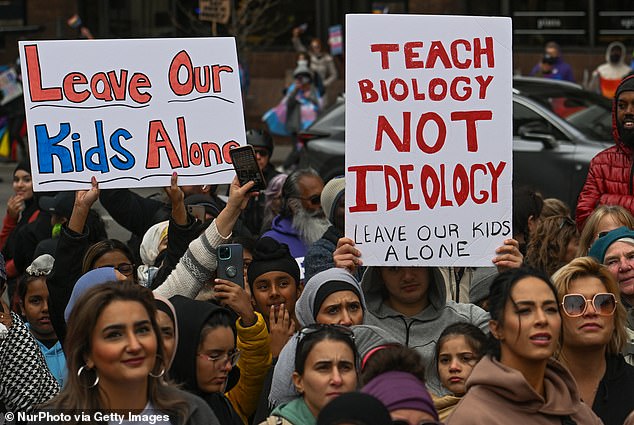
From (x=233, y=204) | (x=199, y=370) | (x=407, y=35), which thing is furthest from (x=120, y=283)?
(x=407, y=35)

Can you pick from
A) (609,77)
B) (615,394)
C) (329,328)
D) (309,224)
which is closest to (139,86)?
(309,224)

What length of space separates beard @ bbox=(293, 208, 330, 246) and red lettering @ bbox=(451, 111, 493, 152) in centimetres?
221

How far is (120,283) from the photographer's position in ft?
16.1

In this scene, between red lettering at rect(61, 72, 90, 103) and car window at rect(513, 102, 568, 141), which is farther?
car window at rect(513, 102, 568, 141)

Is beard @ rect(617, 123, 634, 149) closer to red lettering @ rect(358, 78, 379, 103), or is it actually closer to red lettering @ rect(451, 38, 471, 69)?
red lettering @ rect(451, 38, 471, 69)

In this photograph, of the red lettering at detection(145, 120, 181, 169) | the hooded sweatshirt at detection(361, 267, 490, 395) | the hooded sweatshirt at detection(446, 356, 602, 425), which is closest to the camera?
the hooded sweatshirt at detection(446, 356, 602, 425)

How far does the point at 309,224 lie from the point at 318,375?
351 cm

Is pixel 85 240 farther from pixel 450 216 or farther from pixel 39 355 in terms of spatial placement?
pixel 450 216

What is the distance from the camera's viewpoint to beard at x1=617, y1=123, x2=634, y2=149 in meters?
7.88

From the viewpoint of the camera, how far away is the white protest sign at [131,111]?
711cm

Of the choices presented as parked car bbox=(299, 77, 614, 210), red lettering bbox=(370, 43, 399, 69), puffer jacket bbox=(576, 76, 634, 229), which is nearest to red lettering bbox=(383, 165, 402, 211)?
red lettering bbox=(370, 43, 399, 69)

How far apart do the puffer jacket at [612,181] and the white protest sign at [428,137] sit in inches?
66.3

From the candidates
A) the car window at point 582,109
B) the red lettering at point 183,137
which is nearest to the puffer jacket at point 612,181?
the red lettering at point 183,137

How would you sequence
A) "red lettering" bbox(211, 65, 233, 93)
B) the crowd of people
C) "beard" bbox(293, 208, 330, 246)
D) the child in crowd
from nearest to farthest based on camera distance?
the crowd of people < the child in crowd < "red lettering" bbox(211, 65, 233, 93) < "beard" bbox(293, 208, 330, 246)
